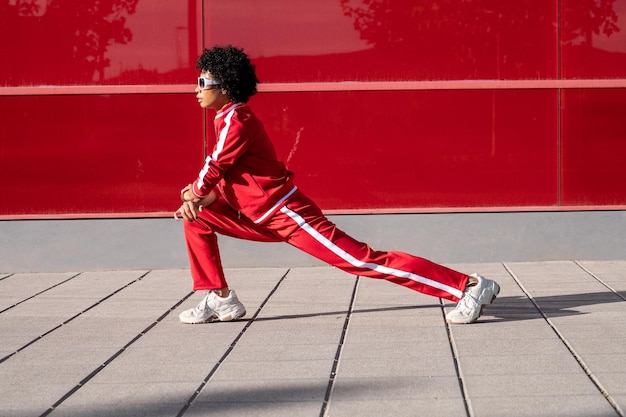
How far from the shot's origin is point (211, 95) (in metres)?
6.08

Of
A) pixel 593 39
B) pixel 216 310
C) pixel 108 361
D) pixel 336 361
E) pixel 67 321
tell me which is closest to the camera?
pixel 336 361

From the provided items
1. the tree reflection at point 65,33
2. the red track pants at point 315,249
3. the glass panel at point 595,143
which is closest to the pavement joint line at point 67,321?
the red track pants at point 315,249

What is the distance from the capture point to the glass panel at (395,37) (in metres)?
8.32

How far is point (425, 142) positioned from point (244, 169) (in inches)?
107

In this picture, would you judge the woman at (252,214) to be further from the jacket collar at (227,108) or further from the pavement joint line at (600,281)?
the pavement joint line at (600,281)

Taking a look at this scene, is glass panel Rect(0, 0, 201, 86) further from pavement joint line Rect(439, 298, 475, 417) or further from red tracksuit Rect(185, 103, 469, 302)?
pavement joint line Rect(439, 298, 475, 417)

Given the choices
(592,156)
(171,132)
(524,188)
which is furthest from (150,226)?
(592,156)

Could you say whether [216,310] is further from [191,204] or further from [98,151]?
[98,151]

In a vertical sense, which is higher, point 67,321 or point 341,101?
point 341,101

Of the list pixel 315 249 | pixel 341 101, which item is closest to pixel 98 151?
pixel 341 101

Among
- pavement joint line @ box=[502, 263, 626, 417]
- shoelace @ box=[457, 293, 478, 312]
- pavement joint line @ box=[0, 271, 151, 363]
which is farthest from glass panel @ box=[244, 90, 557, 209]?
shoelace @ box=[457, 293, 478, 312]

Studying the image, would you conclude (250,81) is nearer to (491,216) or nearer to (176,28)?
(176,28)

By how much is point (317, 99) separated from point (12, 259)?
109 inches

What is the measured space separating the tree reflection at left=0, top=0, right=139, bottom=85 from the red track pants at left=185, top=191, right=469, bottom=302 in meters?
2.73
